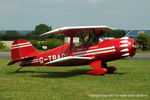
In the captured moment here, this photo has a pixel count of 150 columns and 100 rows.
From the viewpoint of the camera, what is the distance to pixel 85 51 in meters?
11.1

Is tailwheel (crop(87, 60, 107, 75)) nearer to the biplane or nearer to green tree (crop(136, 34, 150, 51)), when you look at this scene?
the biplane

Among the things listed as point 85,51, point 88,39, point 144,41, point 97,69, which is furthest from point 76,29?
point 144,41

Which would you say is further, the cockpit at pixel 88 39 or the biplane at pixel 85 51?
the cockpit at pixel 88 39

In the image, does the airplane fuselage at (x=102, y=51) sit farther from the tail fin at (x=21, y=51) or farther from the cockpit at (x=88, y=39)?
the tail fin at (x=21, y=51)

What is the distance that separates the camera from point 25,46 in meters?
12.4

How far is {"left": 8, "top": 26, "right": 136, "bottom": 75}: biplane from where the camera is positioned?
10.4 meters

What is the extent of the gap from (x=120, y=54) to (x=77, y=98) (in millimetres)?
4894

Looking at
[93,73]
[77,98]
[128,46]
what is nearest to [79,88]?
[77,98]

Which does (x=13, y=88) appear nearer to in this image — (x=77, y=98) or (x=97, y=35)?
(x=77, y=98)

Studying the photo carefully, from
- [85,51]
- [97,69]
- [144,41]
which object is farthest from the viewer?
[144,41]

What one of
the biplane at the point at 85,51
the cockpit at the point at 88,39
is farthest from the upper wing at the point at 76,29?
the cockpit at the point at 88,39

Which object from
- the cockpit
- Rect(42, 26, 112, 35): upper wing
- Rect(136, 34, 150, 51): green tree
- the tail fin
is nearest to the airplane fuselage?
the cockpit

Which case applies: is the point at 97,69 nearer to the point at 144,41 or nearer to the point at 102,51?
the point at 102,51

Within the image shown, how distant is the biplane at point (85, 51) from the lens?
1041 cm
